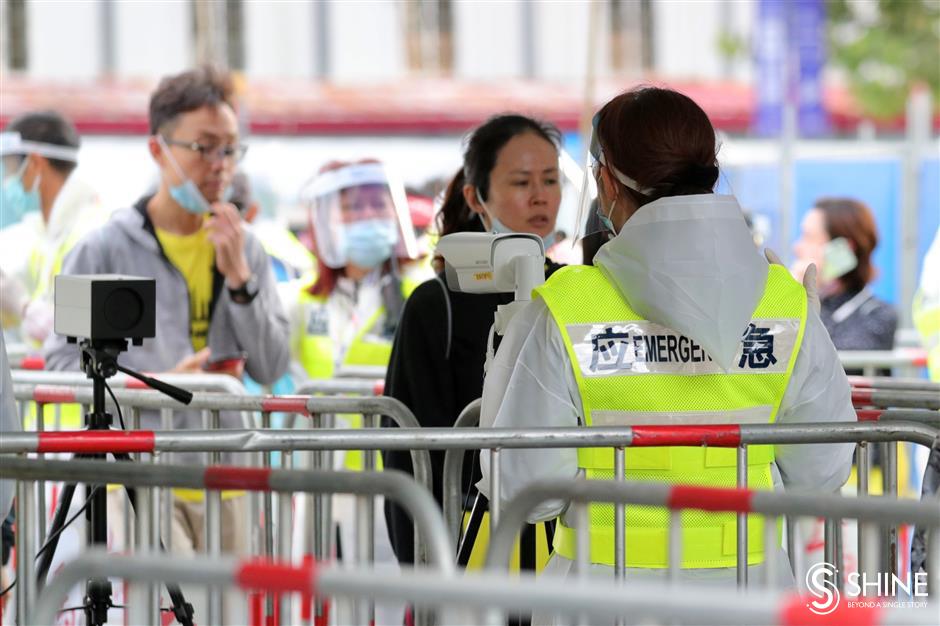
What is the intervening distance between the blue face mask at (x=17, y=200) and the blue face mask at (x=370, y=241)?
1516 mm

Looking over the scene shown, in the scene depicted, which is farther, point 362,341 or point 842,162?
point 842,162

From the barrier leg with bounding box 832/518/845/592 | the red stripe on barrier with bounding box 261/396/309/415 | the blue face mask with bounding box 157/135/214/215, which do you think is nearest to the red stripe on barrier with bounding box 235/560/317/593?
the barrier leg with bounding box 832/518/845/592

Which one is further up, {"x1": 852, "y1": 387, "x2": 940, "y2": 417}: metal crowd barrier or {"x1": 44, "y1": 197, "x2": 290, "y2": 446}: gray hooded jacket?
{"x1": 44, "y1": 197, "x2": 290, "y2": 446}: gray hooded jacket

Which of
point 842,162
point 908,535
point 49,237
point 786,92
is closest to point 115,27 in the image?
point 786,92

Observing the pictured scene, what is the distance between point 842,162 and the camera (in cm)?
1224

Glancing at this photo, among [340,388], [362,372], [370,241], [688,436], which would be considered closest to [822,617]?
[688,436]

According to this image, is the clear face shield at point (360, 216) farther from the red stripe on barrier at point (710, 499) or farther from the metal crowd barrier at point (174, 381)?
the red stripe on barrier at point (710, 499)

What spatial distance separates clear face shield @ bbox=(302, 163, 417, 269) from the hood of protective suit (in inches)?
180

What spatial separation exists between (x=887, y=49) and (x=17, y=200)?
2211 centimetres

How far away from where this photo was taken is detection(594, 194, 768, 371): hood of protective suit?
119 inches

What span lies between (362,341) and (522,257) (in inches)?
144

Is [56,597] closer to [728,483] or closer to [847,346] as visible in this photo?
[728,483]

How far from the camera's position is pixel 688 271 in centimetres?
304

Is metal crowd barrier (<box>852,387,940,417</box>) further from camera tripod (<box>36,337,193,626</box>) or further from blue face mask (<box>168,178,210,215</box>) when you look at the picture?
blue face mask (<box>168,178,210,215</box>)
